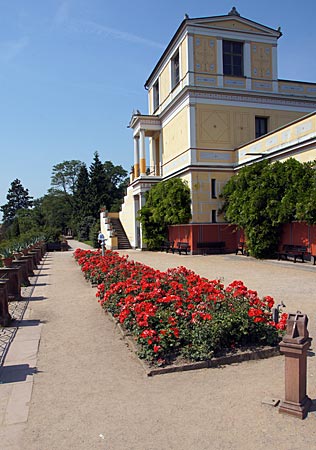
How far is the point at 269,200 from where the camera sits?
1786cm

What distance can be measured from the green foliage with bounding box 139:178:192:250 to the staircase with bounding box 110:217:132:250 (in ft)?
15.9

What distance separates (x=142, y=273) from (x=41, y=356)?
11.8ft

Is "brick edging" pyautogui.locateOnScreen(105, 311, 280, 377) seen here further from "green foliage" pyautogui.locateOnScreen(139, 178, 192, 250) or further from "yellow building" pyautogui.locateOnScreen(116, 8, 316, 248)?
"green foliage" pyautogui.locateOnScreen(139, 178, 192, 250)

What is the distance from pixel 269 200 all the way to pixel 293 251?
2612 millimetres

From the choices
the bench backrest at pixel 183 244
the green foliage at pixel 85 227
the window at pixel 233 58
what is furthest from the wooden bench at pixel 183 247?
the green foliage at pixel 85 227

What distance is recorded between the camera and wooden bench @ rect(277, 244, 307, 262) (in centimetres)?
1638

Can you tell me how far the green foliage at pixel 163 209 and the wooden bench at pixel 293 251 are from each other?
7702 mm

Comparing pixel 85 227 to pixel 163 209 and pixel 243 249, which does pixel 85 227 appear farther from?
pixel 243 249

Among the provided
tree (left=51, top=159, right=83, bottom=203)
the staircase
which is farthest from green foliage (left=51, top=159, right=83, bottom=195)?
the staircase

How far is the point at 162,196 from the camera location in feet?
86.9

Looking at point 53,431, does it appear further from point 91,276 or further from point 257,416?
point 91,276

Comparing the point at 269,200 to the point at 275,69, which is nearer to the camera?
the point at 269,200

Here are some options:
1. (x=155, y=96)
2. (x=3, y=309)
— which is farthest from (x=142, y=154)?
(x=3, y=309)

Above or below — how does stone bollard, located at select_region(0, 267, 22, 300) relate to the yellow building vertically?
below
